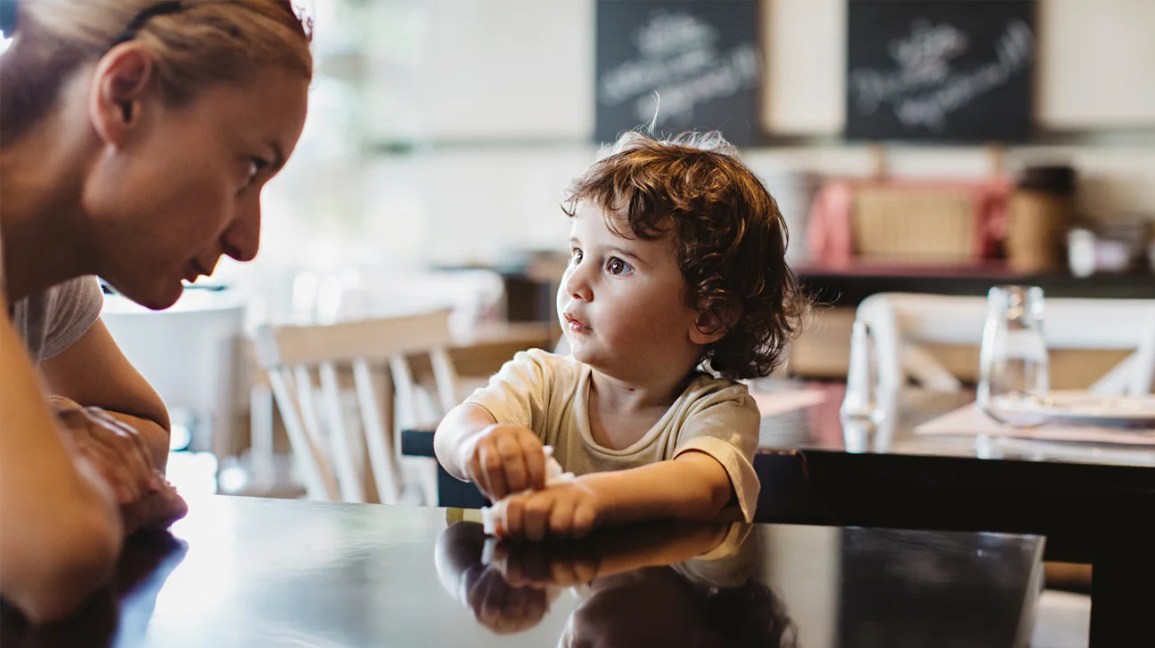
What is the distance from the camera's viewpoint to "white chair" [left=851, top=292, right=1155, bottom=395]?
225 cm

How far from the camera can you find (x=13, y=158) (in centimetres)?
67

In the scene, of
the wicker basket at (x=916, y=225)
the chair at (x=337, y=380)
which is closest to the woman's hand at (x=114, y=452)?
the chair at (x=337, y=380)

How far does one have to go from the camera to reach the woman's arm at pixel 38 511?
0.54 m

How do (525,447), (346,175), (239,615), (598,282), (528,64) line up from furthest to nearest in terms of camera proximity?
(346,175) → (528,64) → (598,282) → (525,447) → (239,615)

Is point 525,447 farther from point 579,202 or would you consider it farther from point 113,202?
point 579,202

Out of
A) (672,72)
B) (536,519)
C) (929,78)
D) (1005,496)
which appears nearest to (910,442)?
(1005,496)

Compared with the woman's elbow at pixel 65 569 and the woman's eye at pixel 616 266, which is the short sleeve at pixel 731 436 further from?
the woman's elbow at pixel 65 569

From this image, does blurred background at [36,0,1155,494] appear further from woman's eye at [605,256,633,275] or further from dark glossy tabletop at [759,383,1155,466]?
woman's eye at [605,256,633,275]

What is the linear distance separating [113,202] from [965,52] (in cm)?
481

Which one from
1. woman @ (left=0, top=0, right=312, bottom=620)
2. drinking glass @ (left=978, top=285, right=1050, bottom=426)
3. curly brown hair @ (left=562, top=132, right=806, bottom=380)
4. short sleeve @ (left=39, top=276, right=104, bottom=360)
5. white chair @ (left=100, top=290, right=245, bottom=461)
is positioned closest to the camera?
woman @ (left=0, top=0, right=312, bottom=620)

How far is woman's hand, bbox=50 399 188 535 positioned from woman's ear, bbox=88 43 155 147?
18 cm

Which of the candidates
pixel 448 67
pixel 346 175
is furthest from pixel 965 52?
pixel 346 175

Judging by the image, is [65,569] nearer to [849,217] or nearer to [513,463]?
[513,463]

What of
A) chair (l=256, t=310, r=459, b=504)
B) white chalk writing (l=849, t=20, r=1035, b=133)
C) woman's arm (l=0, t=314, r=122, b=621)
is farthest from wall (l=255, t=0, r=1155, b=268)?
woman's arm (l=0, t=314, r=122, b=621)
